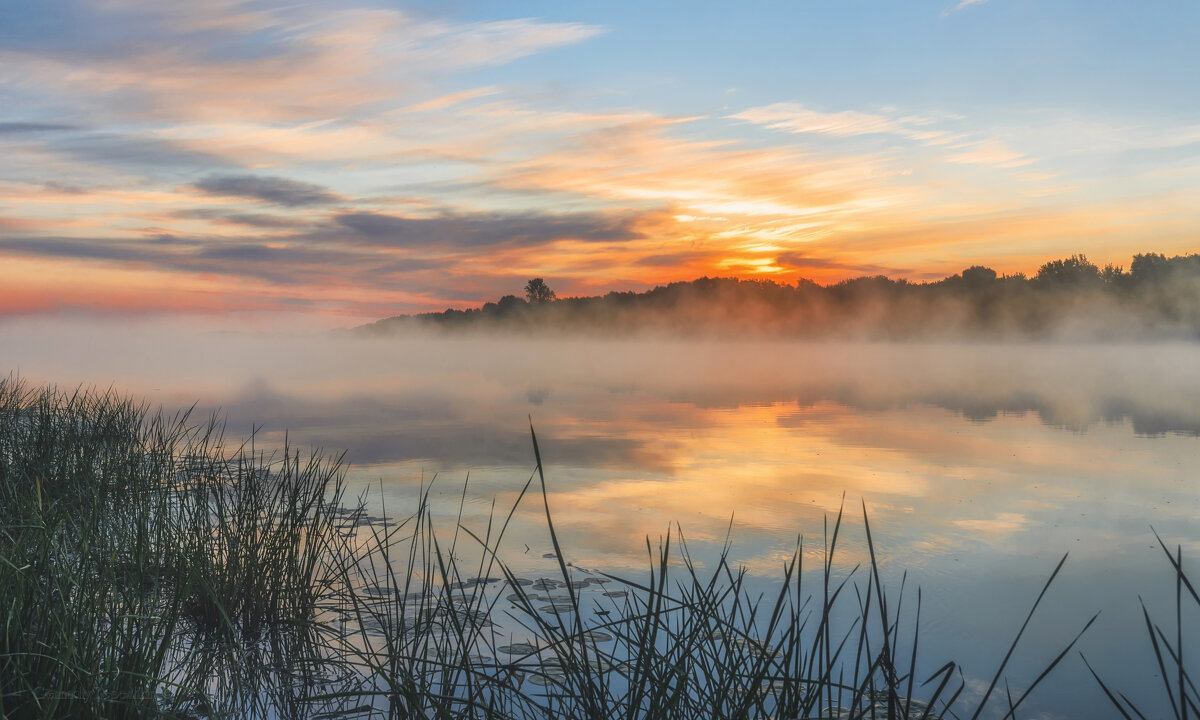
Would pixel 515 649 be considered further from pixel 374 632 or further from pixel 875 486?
pixel 875 486

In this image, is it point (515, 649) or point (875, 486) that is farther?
point (875, 486)

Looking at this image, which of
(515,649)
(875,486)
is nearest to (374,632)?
(515,649)

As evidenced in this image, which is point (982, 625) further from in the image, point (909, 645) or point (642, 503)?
point (642, 503)

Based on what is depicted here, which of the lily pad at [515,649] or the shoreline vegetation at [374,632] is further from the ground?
the shoreline vegetation at [374,632]

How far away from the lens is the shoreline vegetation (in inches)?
73.9

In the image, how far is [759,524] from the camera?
7.31 m

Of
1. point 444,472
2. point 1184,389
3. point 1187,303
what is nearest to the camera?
point 444,472

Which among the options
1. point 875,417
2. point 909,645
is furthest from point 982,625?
point 875,417

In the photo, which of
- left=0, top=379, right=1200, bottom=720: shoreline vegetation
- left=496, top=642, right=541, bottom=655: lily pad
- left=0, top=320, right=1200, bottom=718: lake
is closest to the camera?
left=0, top=379, right=1200, bottom=720: shoreline vegetation

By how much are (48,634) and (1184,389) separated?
3028 cm

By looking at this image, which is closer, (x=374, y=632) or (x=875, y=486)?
(x=374, y=632)

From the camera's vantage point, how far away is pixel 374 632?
405cm

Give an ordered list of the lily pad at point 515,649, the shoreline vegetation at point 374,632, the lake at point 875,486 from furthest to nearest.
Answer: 1. the lake at point 875,486
2. the lily pad at point 515,649
3. the shoreline vegetation at point 374,632

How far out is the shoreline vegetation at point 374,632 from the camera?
188cm
